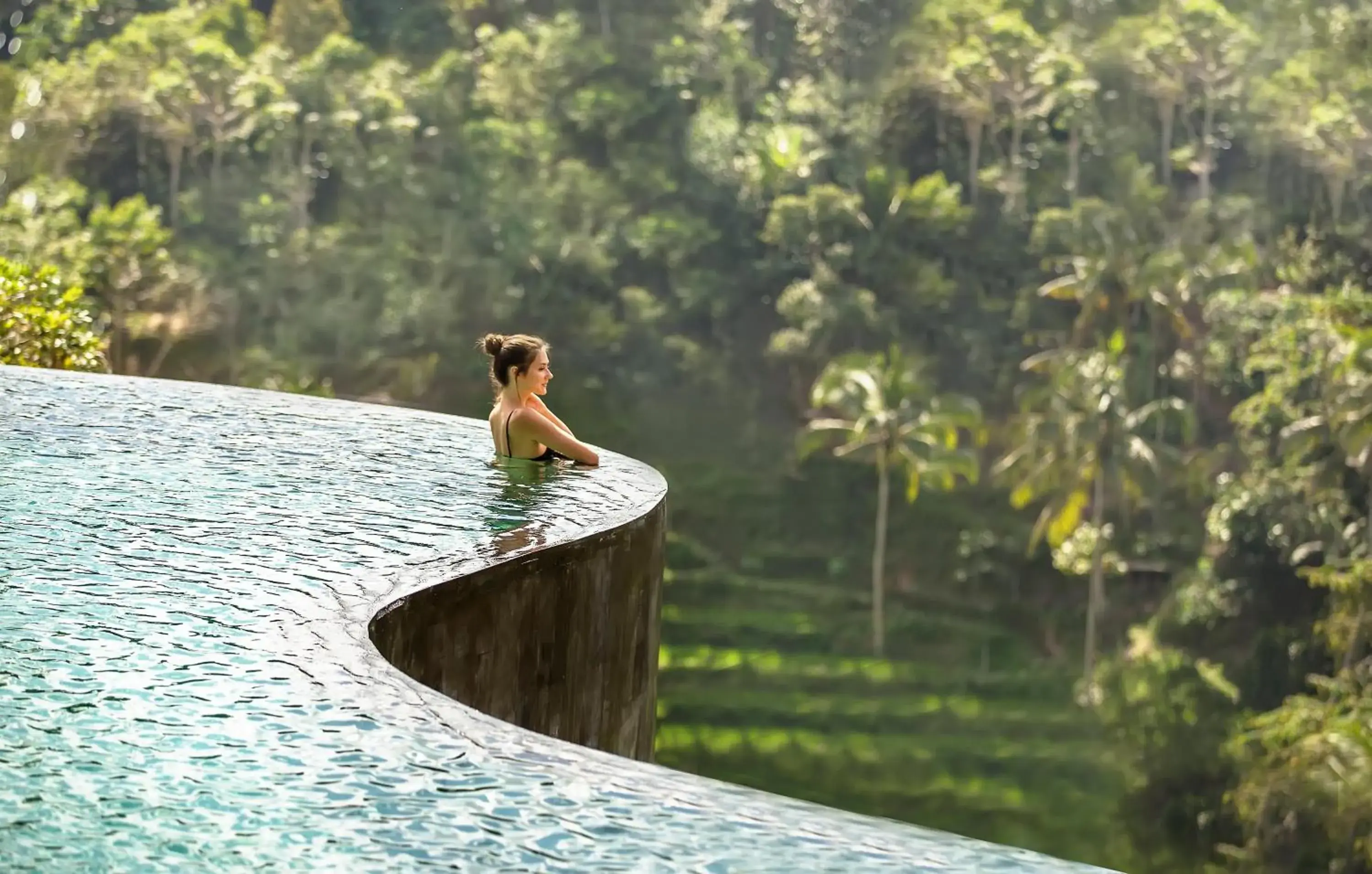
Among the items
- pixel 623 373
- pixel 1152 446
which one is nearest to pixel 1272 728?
pixel 1152 446

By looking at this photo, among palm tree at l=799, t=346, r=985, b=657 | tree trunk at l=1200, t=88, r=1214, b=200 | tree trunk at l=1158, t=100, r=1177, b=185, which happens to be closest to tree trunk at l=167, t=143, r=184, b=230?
palm tree at l=799, t=346, r=985, b=657

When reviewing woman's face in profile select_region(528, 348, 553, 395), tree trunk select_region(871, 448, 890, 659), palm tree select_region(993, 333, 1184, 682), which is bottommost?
tree trunk select_region(871, 448, 890, 659)

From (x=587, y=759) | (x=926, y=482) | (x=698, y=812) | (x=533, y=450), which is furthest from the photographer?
(x=926, y=482)

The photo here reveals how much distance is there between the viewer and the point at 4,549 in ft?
12.9

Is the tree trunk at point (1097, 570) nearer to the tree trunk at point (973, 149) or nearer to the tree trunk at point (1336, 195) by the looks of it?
the tree trunk at point (1336, 195)

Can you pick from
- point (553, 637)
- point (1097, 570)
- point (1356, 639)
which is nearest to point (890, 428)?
point (1097, 570)

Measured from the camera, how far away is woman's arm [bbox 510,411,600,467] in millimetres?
Result: 5789

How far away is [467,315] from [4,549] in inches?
1084

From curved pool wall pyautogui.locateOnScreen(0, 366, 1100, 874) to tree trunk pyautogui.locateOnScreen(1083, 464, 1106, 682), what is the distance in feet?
77.3

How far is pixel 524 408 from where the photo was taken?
5824 mm

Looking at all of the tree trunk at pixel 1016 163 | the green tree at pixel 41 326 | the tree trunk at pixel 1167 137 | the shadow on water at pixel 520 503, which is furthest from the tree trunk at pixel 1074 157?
the shadow on water at pixel 520 503

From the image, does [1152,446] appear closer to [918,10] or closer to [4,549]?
[918,10]

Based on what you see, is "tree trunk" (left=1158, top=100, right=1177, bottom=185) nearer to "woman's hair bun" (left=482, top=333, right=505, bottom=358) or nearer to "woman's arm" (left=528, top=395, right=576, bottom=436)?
"woman's arm" (left=528, top=395, right=576, bottom=436)

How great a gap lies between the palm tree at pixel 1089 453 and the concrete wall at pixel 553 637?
2405 centimetres
